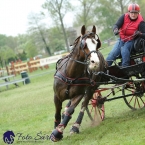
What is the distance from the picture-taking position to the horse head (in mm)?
5551

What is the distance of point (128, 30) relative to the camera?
711cm

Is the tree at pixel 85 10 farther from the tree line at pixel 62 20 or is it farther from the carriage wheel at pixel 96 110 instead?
the carriage wheel at pixel 96 110

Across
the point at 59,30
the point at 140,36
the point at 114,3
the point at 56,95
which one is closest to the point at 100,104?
the point at 56,95

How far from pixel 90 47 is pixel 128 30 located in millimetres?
1635

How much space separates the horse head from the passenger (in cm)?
104

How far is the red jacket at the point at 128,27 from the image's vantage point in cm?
700

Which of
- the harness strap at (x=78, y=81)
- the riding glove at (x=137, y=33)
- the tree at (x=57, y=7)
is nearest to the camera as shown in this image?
the harness strap at (x=78, y=81)

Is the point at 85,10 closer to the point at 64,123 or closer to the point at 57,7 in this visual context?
the point at 57,7

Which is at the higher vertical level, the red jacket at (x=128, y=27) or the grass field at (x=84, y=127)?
the red jacket at (x=128, y=27)

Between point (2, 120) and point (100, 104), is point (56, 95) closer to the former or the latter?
point (100, 104)

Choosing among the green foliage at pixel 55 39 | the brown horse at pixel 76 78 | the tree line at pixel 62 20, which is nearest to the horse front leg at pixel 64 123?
the brown horse at pixel 76 78

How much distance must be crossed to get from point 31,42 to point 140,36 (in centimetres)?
5288

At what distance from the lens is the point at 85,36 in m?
5.99

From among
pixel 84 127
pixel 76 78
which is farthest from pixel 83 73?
pixel 84 127
